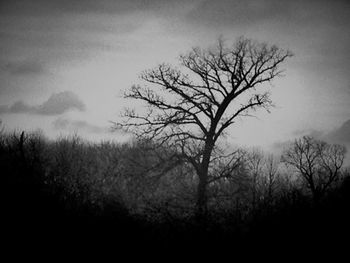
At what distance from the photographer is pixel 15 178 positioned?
13.6m

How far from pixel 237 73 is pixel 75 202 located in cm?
1173

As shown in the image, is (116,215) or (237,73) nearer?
(116,215)

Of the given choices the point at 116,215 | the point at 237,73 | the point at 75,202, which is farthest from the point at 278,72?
the point at 75,202

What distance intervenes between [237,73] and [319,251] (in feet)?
35.6

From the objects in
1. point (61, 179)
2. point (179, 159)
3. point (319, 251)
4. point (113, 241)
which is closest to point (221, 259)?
point (319, 251)

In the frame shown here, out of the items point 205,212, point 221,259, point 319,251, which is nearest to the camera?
point 319,251

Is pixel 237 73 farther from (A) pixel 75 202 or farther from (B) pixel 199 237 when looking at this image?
(A) pixel 75 202

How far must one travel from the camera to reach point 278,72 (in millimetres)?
16047

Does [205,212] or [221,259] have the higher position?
[205,212]

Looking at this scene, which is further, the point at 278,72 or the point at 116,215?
the point at 278,72

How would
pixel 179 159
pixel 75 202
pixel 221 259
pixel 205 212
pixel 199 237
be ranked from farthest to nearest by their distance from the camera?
pixel 179 159 → pixel 75 202 → pixel 205 212 → pixel 199 237 → pixel 221 259

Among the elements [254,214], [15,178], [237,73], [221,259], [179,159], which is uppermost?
[237,73]

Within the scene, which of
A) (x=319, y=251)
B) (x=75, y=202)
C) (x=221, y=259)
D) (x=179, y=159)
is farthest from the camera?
(x=179, y=159)

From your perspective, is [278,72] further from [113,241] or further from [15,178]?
[15,178]
